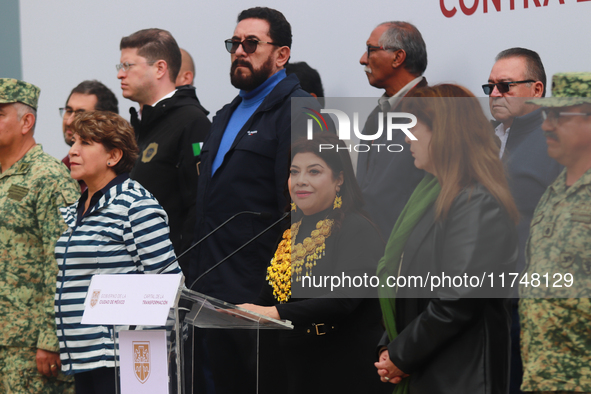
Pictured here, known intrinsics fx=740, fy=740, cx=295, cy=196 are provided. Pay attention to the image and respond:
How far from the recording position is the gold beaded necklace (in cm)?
245

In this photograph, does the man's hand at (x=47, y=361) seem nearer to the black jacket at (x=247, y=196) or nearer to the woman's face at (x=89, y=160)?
the black jacket at (x=247, y=196)

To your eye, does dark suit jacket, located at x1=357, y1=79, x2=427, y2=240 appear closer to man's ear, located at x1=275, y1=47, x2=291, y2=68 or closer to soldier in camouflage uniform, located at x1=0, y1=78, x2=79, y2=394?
man's ear, located at x1=275, y1=47, x2=291, y2=68

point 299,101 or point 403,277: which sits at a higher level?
point 299,101

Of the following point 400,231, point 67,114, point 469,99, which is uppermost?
point 67,114

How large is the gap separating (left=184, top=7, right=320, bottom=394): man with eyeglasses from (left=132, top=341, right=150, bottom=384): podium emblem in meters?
0.89

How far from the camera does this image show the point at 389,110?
2.74 m

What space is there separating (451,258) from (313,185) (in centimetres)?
62

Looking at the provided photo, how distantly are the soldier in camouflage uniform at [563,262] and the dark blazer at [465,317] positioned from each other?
0.24ft

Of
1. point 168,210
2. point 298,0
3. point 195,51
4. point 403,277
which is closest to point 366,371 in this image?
point 403,277

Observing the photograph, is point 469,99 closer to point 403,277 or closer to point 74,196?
point 403,277

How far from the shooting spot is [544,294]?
192 cm

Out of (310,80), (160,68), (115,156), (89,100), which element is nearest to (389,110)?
(310,80)

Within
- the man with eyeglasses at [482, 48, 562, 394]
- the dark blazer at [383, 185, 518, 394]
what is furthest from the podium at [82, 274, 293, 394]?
the man with eyeglasses at [482, 48, 562, 394]

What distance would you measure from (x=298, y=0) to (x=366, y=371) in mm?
2058
